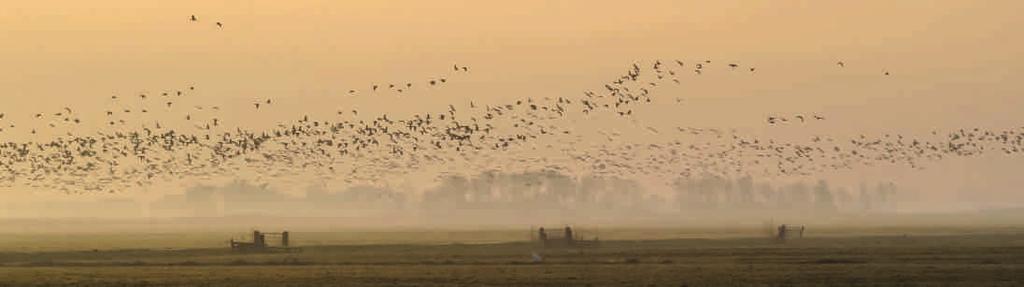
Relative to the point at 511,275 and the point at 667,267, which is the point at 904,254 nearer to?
the point at 667,267

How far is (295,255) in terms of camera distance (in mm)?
97062

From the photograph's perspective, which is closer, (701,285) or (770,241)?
(701,285)

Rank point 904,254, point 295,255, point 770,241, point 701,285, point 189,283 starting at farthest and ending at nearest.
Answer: point 770,241 < point 295,255 < point 904,254 < point 189,283 < point 701,285

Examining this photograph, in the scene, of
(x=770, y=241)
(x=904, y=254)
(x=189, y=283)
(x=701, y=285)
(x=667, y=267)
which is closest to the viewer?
(x=701, y=285)

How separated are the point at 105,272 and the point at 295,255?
20.1 m

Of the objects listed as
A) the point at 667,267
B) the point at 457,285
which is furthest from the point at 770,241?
the point at 457,285

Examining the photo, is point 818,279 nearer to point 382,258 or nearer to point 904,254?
point 904,254

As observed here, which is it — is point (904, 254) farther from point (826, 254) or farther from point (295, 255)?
point (295, 255)

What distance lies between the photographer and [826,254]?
3487 inches

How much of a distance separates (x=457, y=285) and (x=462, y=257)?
29.0 meters

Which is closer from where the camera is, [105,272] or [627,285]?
[627,285]

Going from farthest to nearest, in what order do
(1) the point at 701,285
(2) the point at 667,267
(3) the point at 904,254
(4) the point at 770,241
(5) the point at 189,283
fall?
(4) the point at 770,241, (3) the point at 904,254, (2) the point at 667,267, (5) the point at 189,283, (1) the point at 701,285

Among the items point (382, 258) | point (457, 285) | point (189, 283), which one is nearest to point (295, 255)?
point (382, 258)

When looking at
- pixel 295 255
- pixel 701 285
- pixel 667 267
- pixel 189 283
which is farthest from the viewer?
pixel 295 255
